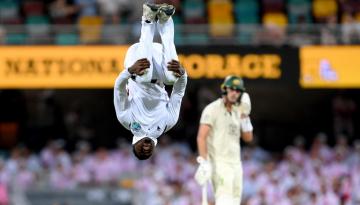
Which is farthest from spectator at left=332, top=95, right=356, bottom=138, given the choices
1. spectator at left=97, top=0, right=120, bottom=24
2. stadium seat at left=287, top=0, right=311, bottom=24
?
spectator at left=97, top=0, right=120, bottom=24

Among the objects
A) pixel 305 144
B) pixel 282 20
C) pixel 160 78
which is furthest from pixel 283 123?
pixel 160 78

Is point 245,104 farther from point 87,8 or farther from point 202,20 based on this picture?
point 87,8

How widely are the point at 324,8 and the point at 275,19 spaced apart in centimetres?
101

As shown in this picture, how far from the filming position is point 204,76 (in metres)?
20.5

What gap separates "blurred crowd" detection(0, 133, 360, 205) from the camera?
19.3 meters

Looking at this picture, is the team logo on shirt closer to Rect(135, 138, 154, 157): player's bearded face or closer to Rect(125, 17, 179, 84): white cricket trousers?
Rect(135, 138, 154, 157): player's bearded face

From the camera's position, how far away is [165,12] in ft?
38.8

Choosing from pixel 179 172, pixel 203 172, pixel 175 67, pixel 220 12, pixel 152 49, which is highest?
pixel 152 49

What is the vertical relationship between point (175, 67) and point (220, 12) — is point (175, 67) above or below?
above

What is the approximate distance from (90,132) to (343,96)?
533cm

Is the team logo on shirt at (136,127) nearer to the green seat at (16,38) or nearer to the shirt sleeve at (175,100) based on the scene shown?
the shirt sleeve at (175,100)

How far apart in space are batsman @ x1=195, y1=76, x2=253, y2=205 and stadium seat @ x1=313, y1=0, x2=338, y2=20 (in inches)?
330

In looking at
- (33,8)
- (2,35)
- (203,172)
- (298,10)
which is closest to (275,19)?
(298,10)

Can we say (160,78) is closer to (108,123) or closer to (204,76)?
(204,76)
